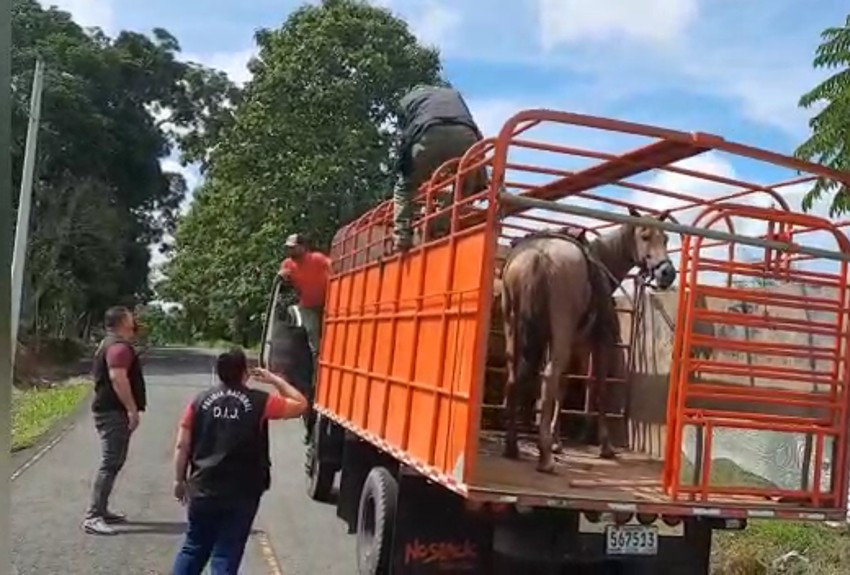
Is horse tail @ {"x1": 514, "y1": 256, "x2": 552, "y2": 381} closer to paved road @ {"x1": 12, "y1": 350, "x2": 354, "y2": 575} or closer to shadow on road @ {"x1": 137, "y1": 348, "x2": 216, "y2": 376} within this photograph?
paved road @ {"x1": 12, "y1": 350, "x2": 354, "y2": 575}

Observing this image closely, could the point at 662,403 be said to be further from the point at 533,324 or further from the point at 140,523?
the point at 140,523

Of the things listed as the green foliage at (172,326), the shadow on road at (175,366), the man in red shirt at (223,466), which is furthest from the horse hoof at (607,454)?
the green foliage at (172,326)

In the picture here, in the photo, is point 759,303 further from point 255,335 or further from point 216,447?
point 255,335

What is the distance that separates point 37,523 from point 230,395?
389 centimetres

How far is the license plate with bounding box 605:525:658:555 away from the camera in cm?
568

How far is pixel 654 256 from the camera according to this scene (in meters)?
6.51

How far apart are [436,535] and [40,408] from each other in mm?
15899

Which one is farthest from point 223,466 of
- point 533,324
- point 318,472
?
point 318,472

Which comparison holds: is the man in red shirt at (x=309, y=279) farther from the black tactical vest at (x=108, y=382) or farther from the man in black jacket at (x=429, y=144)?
the man in black jacket at (x=429, y=144)

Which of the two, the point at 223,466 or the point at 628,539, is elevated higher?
the point at 223,466

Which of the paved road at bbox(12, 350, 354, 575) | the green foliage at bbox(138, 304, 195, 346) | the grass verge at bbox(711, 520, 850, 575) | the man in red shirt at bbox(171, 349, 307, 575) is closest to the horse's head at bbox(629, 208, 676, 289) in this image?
the man in red shirt at bbox(171, 349, 307, 575)

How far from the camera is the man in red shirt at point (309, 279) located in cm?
1143

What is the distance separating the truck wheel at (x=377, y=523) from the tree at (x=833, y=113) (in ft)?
13.8

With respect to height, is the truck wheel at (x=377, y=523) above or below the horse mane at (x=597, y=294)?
below
